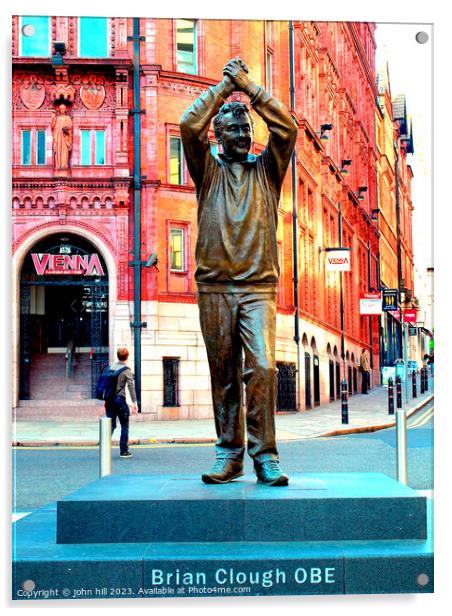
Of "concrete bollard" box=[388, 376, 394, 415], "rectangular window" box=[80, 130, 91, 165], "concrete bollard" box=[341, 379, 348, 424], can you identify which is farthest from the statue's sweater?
"rectangular window" box=[80, 130, 91, 165]

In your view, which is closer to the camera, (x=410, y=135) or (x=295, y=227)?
(x=410, y=135)

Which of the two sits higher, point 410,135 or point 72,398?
point 410,135

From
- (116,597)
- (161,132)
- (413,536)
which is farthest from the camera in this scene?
(161,132)

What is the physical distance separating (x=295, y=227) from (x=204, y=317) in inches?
223

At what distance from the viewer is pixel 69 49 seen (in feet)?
31.3

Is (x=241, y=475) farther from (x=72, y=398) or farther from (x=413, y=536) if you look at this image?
(x=72, y=398)

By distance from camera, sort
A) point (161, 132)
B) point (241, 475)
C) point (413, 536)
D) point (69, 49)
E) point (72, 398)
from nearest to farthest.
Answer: point (413, 536) < point (241, 475) < point (69, 49) < point (72, 398) < point (161, 132)

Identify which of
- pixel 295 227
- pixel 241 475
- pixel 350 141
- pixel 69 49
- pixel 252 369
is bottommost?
pixel 241 475

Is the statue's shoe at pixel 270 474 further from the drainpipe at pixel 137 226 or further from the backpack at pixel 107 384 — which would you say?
the drainpipe at pixel 137 226

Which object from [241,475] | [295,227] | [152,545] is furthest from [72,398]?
[152,545]

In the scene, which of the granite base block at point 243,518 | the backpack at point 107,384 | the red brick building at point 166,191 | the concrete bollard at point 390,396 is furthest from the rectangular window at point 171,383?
the granite base block at point 243,518

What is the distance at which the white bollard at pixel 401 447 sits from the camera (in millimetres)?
6762

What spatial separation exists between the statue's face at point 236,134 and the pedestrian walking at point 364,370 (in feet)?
12.3

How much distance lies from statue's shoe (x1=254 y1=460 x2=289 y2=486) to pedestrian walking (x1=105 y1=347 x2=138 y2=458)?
5.92m
